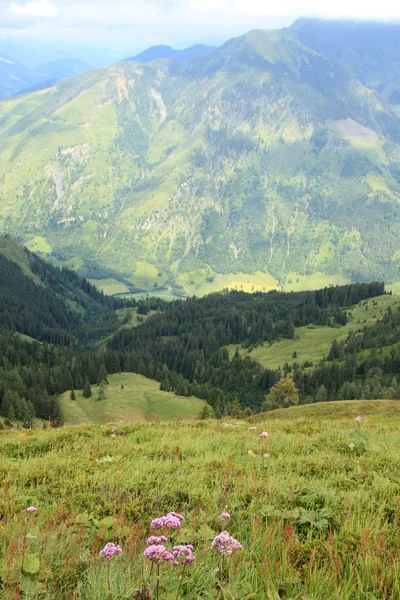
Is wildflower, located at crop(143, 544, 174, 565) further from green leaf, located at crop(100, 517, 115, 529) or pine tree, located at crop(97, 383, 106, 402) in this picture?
pine tree, located at crop(97, 383, 106, 402)

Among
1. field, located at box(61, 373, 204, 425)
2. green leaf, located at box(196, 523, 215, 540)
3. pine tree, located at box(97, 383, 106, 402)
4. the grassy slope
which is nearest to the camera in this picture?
A: green leaf, located at box(196, 523, 215, 540)

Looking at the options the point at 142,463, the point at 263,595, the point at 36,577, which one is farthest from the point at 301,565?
the point at 142,463

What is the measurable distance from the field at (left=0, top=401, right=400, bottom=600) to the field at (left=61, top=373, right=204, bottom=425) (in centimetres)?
9788

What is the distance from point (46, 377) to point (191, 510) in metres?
158

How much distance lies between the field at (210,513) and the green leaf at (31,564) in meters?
0.02

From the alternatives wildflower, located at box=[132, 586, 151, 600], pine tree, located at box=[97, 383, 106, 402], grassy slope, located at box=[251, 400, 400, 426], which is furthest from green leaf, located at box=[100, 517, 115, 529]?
pine tree, located at box=[97, 383, 106, 402]

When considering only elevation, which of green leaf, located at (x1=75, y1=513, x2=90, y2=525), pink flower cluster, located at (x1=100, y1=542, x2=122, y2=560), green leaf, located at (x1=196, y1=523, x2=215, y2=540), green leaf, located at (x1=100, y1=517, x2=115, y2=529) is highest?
pink flower cluster, located at (x1=100, y1=542, x2=122, y2=560)

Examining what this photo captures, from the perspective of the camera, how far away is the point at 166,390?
6250 inches

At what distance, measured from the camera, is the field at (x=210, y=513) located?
5.59m

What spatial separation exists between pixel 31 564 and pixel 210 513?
4161mm

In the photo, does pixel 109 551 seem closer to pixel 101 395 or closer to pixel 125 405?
pixel 125 405

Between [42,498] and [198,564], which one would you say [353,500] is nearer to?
[198,564]

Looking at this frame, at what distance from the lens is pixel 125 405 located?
124375mm

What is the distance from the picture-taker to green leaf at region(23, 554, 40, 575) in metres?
5.59
